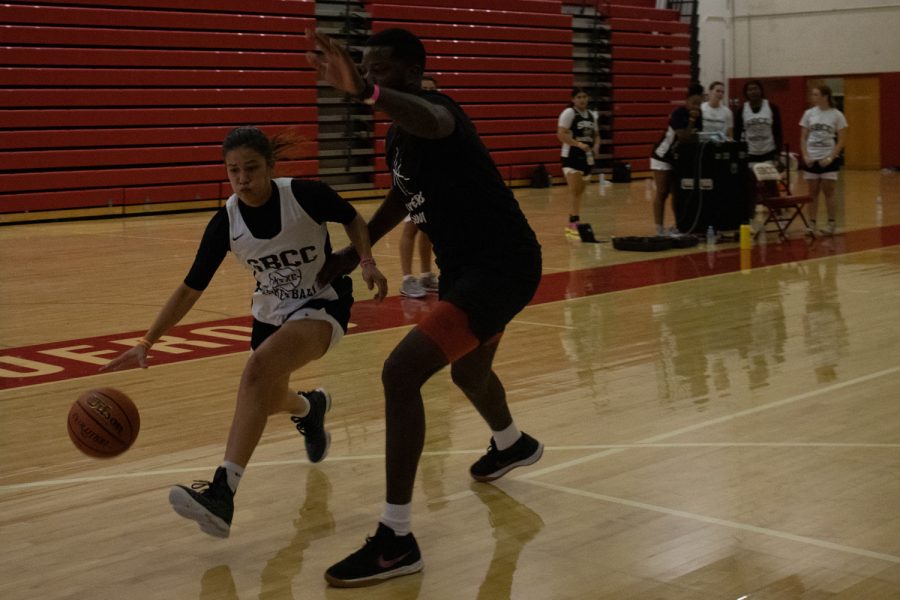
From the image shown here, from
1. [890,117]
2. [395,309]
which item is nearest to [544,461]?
[395,309]

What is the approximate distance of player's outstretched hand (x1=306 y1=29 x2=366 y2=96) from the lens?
10.6 feet

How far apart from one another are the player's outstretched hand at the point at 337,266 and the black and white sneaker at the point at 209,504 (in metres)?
0.87

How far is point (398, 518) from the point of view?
370 cm

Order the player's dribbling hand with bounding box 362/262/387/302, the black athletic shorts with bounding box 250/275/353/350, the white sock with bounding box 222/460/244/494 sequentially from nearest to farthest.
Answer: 1. the white sock with bounding box 222/460/244/494
2. the player's dribbling hand with bounding box 362/262/387/302
3. the black athletic shorts with bounding box 250/275/353/350

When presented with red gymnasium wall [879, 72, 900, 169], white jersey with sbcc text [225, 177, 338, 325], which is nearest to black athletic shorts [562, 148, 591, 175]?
white jersey with sbcc text [225, 177, 338, 325]

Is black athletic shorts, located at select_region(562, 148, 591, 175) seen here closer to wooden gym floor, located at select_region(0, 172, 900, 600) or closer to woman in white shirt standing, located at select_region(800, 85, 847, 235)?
woman in white shirt standing, located at select_region(800, 85, 847, 235)

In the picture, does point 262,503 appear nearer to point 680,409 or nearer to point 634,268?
point 680,409

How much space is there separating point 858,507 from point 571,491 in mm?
1028

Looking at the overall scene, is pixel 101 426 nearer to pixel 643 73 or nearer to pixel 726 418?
pixel 726 418

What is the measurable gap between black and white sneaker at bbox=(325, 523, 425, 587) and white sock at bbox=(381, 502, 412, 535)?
14mm

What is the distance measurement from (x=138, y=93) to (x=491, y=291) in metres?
14.9

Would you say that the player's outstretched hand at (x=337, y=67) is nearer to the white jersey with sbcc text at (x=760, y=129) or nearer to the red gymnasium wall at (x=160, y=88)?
the white jersey with sbcc text at (x=760, y=129)

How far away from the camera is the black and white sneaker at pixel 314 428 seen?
194 inches

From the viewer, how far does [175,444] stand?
5363mm
